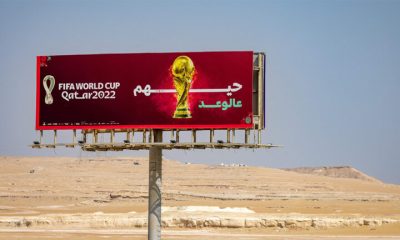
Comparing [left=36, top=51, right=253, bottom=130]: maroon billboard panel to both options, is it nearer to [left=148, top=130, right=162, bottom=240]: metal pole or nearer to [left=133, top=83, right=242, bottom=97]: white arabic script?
[left=133, top=83, right=242, bottom=97]: white arabic script

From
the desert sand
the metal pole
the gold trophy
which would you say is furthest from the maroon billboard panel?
the desert sand

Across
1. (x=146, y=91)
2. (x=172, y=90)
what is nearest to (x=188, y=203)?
(x=146, y=91)

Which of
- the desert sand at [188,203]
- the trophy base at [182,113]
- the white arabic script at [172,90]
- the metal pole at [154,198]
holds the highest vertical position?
the white arabic script at [172,90]

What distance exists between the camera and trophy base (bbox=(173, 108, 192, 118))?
32156 mm

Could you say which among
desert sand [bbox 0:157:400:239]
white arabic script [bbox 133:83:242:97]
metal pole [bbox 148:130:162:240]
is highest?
white arabic script [bbox 133:83:242:97]

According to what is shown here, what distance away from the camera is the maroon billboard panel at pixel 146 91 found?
31.9 metres

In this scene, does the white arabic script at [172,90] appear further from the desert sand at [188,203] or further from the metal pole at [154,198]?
the desert sand at [188,203]

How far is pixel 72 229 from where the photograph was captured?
6200cm

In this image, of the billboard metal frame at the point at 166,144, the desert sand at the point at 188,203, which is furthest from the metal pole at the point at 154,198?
the desert sand at the point at 188,203

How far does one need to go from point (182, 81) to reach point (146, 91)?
1431 mm

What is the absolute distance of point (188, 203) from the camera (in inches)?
3888

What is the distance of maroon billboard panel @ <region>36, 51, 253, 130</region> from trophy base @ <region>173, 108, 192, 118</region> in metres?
0.04

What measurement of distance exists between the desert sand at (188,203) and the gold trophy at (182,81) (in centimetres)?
2261

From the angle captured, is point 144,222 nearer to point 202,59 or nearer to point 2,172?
point 202,59
